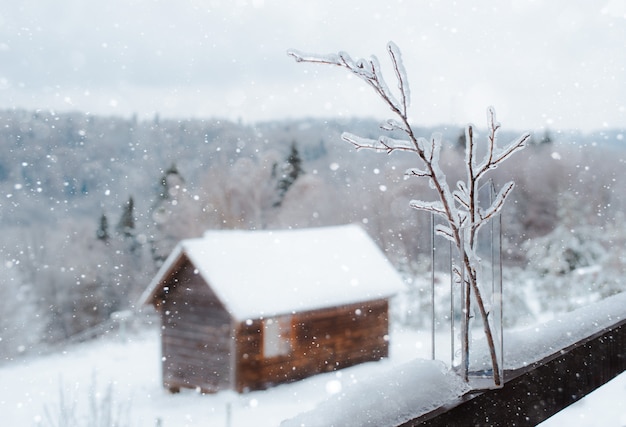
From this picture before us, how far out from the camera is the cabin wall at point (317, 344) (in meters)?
4.95

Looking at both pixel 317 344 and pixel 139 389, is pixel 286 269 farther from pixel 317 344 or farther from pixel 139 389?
pixel 139 389

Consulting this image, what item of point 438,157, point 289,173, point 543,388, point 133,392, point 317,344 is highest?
point 289,173

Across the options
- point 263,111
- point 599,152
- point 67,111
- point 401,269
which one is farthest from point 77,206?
point 599,152

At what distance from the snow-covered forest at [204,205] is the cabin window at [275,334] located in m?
2.87

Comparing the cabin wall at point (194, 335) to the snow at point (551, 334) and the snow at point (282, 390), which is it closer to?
the snow at point (282, 390)

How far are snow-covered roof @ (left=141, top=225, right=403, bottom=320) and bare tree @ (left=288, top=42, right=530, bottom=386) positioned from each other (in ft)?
13.8

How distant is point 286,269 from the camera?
564 cm

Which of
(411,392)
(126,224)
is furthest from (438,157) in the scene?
(126,224)

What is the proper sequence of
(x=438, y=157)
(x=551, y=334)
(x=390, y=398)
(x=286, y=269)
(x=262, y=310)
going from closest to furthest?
(x=390, y=398) < (x=438, y=157) < (x=551, y=334) < (x=262, y=310) < (x=286, y=269)

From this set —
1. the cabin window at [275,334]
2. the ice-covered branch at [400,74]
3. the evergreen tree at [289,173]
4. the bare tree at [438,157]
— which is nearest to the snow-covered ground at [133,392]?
the cabin window at [275,334]

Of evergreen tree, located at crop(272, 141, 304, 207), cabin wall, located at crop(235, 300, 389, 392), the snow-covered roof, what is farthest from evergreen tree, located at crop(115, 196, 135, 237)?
cabin wall, located at crop(235, 300, 389, 392)

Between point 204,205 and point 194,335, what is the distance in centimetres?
568

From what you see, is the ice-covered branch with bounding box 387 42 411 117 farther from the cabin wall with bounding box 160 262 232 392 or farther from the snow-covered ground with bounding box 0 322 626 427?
the cabin wall with bounding box 160 262 232 392

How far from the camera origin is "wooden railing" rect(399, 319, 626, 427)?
0.50 m
